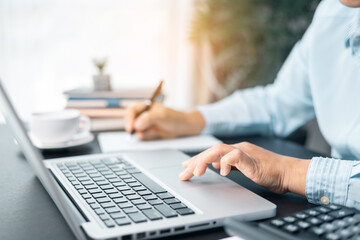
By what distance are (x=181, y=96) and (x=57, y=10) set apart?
1217 millimetres

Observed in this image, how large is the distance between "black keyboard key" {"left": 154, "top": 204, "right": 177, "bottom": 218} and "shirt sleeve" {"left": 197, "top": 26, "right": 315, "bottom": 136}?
2.05 ft

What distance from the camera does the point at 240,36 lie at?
119 inches

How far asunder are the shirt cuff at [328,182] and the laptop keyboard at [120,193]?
0.25m

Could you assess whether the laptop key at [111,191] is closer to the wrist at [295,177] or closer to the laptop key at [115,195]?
the laptop key at [115,195]

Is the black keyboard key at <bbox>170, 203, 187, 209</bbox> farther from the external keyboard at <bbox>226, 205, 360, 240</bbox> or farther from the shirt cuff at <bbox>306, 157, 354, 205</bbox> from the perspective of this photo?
the shirt cuff at <bbox>306, 157, 354, 205</bbox>

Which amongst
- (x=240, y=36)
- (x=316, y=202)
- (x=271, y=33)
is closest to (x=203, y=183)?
(x=316, y=202)

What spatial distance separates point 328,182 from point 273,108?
2.04 feet

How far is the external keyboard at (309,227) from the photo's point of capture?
451 mm

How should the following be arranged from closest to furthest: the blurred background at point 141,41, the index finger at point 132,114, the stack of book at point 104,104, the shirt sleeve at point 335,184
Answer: the shirt sleeve at point 335,184 → the index finger at point 132,114 → the stack of book at point 104,104 → the blurred background at point 141,41

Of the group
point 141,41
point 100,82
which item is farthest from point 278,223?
point 141,41

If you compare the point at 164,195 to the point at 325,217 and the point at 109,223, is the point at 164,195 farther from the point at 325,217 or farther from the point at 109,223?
the point at 325,217

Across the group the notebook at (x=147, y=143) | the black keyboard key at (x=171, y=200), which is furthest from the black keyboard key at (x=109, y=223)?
the notebook at (x=147, y=143)

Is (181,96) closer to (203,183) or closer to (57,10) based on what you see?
(57,10)

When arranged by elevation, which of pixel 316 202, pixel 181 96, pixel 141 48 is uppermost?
pixel 141 48
